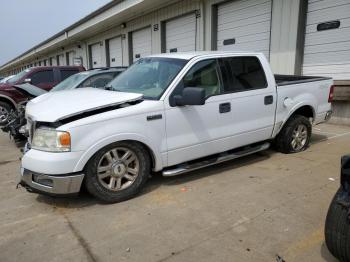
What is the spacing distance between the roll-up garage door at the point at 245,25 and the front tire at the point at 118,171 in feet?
25.6

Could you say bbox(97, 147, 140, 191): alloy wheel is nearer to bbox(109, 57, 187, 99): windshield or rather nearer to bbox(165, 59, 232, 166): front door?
bbox(165, 59, 232, 166): front door

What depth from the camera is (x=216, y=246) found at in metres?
2.90

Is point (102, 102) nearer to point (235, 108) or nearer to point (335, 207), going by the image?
point (235, 108)

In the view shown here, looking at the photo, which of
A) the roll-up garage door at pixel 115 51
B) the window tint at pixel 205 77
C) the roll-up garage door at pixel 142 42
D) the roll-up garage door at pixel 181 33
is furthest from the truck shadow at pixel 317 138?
the roll-up garage door at pixel 115 51

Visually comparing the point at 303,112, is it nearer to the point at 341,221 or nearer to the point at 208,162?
the point at 208,162

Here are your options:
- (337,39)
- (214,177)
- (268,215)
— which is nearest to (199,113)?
(214,177)

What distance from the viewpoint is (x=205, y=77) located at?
14.6 ft

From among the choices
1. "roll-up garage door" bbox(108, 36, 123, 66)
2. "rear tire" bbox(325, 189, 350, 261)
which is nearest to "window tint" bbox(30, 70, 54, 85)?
"roll-up garage door" bbox(108, 36, 123, 66)

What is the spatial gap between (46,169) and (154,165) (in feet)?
4.27

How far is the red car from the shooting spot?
9297 millimetres

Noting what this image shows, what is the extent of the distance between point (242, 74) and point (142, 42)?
13.2m

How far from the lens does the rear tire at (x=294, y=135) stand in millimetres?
5559

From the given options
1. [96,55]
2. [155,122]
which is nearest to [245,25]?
[155,122]

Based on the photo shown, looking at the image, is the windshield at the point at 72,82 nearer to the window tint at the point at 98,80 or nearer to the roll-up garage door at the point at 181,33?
the window tint at the point at 98,80
